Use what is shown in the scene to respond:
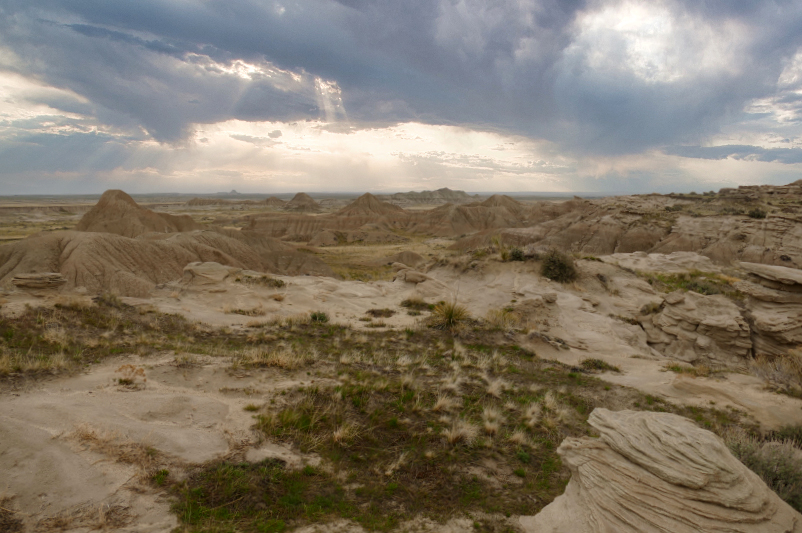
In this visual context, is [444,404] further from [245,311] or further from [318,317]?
[245,311]

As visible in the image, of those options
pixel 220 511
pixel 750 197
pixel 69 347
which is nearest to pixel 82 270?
pixel 69 347

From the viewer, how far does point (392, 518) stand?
3936 mm

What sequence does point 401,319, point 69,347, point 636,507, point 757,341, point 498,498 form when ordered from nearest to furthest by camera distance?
point 636,507 → point 498,498 → point 69,347 → point 757,341 → point 401,319

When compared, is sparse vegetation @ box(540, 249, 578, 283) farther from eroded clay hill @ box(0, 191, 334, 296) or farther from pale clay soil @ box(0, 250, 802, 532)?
eroded clay hill @ box(0, 191, 334, 296)

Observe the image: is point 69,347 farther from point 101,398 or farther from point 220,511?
point 220,511

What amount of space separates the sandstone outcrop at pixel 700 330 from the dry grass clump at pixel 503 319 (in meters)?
4.14

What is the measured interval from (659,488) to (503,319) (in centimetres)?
856

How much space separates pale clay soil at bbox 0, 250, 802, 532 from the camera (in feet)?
A: 11.7

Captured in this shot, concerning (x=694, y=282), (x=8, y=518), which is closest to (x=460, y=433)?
(x=8, y=518)

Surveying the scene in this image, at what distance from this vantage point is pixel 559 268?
15.6 meters

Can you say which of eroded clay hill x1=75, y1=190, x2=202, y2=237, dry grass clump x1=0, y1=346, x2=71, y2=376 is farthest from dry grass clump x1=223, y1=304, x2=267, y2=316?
eroded clay hill x1=75, y1=190, x2=202, y2=237

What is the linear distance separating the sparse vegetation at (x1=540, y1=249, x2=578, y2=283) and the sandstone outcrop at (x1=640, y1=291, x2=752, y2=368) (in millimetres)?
3568

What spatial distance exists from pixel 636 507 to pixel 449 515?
1.87m

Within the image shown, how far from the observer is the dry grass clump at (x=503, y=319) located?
37.8 feet
